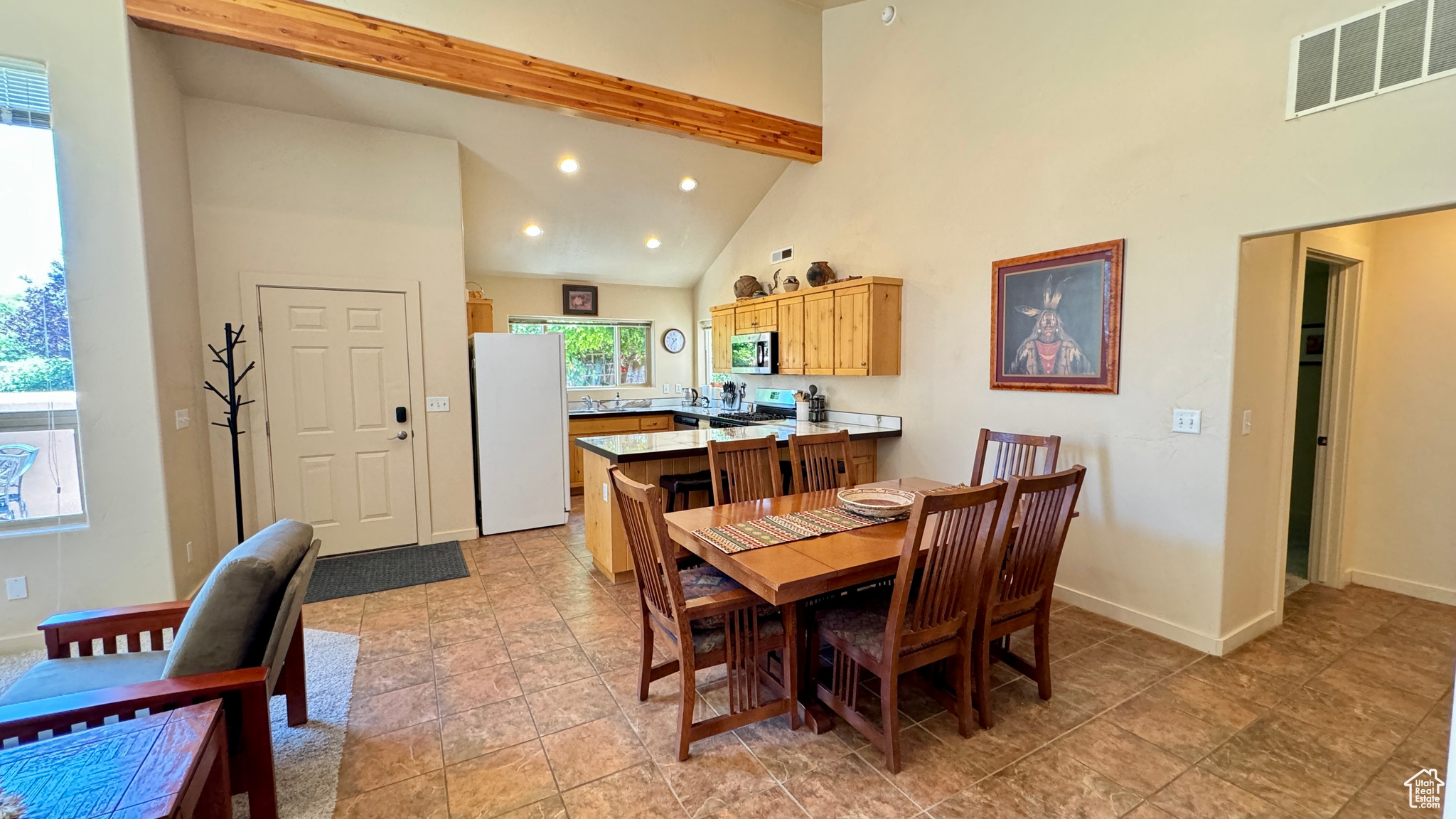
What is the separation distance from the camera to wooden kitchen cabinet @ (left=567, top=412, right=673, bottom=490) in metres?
5.96

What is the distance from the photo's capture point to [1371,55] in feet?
7.09

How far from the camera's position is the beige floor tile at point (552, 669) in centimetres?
248

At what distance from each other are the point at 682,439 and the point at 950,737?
87.7 inches

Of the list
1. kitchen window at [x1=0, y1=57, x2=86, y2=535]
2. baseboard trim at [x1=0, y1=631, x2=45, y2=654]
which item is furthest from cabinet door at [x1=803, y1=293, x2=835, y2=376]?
baseboard trim at [x1=0, y1=631, x2=45, y2=654]

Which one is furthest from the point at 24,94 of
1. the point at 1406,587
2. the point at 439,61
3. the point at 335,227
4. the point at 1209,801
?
the point at 1406,587

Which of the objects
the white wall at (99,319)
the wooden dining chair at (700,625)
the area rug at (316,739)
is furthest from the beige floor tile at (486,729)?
the white wall at (99,319)

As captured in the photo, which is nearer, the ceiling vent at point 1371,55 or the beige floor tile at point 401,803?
the beige floor tile at point 401,803

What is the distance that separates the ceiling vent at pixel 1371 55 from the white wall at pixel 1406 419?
1.67 metres

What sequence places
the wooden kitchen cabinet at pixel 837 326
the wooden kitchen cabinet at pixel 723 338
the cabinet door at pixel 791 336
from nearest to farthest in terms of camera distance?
the wooden kitchen cabinet at pixel 837 326 < the cabinet door at pixel 791 336 < the wooden kitchen cabinet at pixel 723 338

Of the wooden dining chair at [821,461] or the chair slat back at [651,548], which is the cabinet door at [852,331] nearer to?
→ the wooden dining chair at [821,461]

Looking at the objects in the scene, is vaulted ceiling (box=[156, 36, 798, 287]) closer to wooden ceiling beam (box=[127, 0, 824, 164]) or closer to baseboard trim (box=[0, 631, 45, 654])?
wooden ceiling beam (box=[127, 0, 824, 164])

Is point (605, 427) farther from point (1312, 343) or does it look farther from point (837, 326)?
point (1312, 343)

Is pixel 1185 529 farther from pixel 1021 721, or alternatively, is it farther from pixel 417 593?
pixel 417 593

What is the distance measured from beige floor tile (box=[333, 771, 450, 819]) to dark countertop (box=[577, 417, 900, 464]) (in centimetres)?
178
